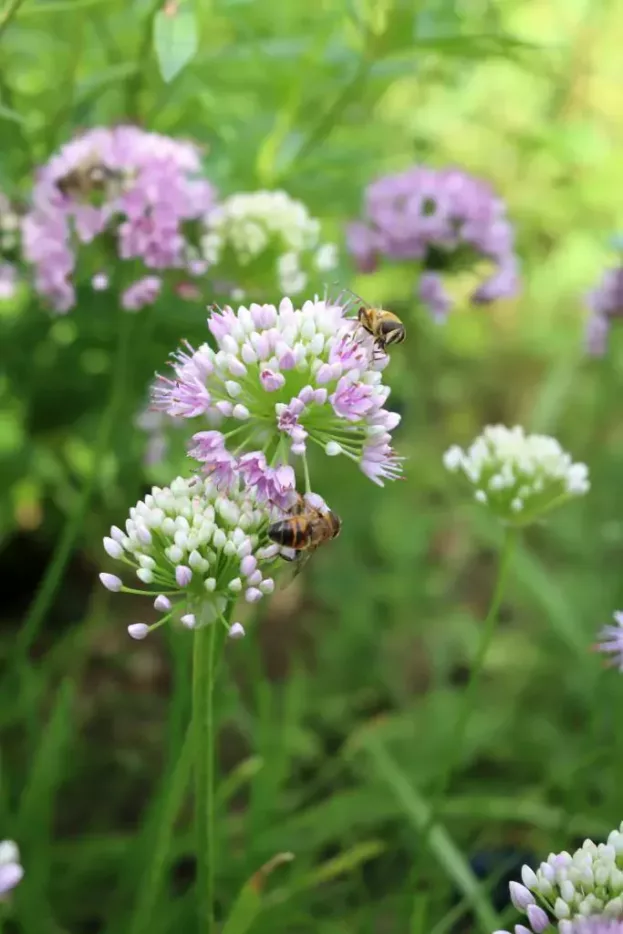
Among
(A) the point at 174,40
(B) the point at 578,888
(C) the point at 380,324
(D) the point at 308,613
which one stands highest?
(D) the point at 308,613

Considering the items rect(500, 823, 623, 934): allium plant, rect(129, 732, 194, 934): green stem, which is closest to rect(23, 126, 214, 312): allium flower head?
rect(129, 732, 194, 934): green stem

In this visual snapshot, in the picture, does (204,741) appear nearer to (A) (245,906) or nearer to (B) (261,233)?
(A) (245,906)

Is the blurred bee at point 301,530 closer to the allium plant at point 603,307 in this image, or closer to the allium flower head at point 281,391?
the allium flower head at point 281,391

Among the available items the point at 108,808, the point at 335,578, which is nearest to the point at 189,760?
the point at 108,808

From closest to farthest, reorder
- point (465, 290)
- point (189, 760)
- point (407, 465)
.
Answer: point (189, 760)
point (407, 465)
point (465, 290)

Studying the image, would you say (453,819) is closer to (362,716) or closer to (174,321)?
(362,716)

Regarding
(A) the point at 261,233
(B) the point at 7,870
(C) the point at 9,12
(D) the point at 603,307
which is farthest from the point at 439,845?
(C) the point at 9,12

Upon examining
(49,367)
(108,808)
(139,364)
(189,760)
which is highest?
(49,367)
